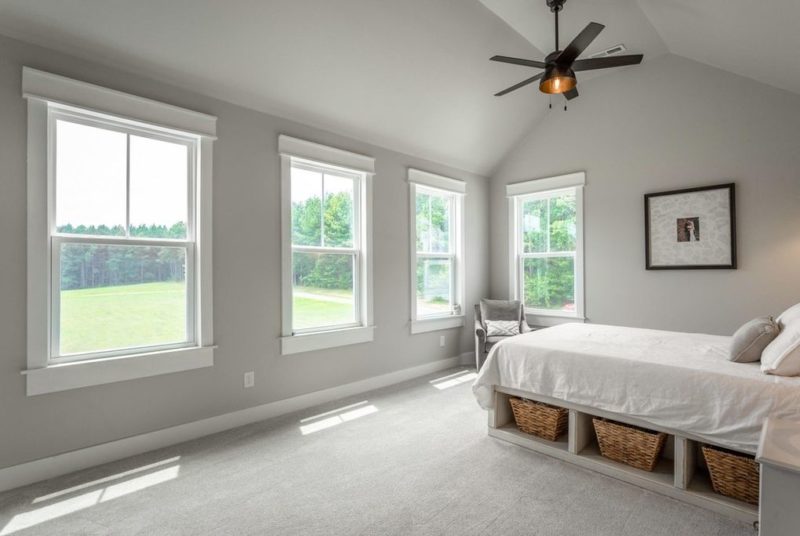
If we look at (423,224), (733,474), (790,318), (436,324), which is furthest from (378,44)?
(733,474)

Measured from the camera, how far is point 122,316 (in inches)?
111

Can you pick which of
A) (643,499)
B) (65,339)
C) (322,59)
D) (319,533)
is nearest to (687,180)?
(643,499)

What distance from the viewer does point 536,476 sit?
2.49 m

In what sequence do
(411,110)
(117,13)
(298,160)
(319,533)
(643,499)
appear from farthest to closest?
(411,110), (298,160), (117,13), (643,499), (319,533)

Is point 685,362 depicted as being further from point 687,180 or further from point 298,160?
point 298,160

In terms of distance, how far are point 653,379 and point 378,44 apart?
3121 mm

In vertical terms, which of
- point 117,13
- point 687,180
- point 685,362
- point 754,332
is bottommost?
point 685,362

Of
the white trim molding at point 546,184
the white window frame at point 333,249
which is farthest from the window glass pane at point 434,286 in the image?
the white trim molding at point 546,184

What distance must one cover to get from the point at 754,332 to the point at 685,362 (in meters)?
0.43

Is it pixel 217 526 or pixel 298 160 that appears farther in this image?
pixel 298 160

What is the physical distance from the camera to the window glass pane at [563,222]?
16.6ft

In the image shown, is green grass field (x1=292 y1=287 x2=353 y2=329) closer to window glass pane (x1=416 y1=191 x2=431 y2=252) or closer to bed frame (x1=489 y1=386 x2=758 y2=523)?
window glass pane (x1=416 y1=191 x2=431 y2=252)

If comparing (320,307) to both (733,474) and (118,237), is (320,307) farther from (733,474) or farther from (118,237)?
(733,474)

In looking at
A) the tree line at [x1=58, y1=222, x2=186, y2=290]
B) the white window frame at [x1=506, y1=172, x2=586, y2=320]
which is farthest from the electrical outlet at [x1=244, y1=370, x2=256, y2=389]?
the white window frame at [x1=506, y1=172, x2=586, y2=320]
